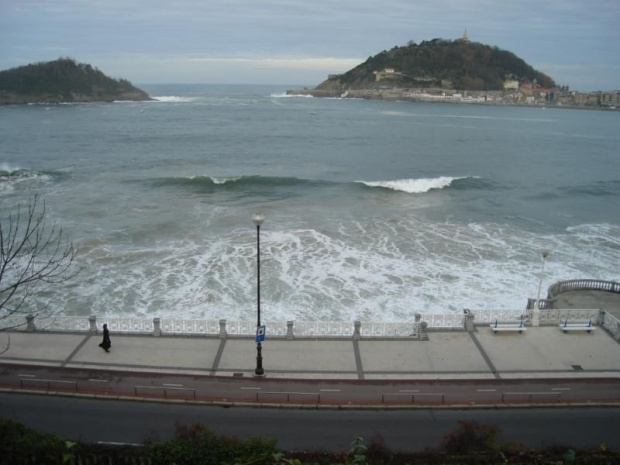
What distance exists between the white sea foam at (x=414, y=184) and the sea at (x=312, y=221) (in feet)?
0.76

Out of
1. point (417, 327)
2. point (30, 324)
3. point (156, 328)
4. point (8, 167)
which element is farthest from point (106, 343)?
point (8, 167)

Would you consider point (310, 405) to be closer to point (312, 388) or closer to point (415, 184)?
point (312, 388)

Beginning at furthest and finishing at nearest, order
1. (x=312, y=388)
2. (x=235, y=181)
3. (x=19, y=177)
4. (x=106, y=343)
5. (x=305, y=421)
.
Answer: (x=19, y=177) < (x=235, y=181) < (x=106, y=343) < (x=312, y=388) < (x=305, y=421)

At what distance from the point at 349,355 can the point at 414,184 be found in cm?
4161

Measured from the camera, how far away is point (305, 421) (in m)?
14.4

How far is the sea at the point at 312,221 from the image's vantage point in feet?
87.3

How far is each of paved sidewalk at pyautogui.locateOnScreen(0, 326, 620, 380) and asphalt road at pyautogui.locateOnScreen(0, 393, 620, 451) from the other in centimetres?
198

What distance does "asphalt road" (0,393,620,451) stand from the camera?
44.9ft

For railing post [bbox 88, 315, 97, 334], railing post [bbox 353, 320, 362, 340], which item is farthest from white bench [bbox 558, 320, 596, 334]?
railing post [bbox 88, 315, 97, 334]

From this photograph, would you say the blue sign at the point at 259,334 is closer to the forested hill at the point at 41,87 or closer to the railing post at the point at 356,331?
the railing post at the point at 356,331

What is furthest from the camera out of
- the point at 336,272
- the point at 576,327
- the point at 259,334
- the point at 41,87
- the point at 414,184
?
the point at 41,87

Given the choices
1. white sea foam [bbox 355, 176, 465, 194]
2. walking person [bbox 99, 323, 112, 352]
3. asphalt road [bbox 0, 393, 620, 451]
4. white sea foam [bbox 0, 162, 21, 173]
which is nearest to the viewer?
asphalt road [bbox 0, 393, 620, 451]

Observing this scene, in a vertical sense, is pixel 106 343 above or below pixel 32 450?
below

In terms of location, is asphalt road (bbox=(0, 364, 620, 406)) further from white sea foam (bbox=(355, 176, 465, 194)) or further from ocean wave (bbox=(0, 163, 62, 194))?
ocean wave (bbox=(0, 163, 62, 194))
